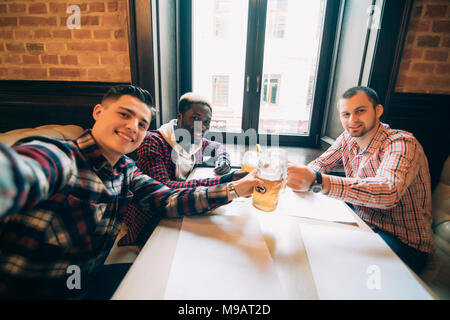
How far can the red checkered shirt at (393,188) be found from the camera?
0.87 metres

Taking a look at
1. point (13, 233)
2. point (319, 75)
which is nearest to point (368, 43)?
point (319, 75)

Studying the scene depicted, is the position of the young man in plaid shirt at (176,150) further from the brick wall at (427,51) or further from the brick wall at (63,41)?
the brick wall at (427,51)

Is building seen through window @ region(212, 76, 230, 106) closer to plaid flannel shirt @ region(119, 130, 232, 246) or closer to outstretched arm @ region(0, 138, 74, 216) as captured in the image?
plaid flannel shirt @ region(119, 130, 232, 246)

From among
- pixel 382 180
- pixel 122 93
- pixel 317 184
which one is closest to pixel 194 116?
pixel 122 93

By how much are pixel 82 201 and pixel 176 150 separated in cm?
72

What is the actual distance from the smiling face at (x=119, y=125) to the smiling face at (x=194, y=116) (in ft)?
1.76

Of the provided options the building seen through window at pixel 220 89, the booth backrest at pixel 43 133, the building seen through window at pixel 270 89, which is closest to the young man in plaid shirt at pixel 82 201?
the booth backrest at pixel 43 133

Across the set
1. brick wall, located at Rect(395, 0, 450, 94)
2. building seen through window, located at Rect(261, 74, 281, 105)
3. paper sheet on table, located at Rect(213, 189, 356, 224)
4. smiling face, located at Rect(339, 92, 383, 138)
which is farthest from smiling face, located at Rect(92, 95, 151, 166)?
brick wall, located at Rect(395, 0, 450, 94)

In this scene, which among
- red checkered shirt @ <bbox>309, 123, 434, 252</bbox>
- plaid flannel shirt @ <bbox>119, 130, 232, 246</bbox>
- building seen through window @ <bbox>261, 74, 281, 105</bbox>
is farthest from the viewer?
building seen through window @ <bbox>261, 74, 281, 105</bbox>

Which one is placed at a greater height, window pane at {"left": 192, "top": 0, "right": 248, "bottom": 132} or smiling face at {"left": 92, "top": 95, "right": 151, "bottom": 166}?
window pane at {"left": 192, "top": 0, "right": 248, "bottom": 132}

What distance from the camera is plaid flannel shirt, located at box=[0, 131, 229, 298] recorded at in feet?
1.72

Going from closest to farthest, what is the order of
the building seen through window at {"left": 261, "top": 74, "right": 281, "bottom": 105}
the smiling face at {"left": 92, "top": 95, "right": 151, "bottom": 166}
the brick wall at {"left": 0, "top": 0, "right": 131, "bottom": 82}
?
1. the smiling face at {"left": 92, "top": 95, "right": 151, "bottom": 166}
2. the brick wall at {"left": 0, "top": 0, "right": 131, "bottom": 82}
3. the building seen through window at {"left": 261, "top": 74, "right": 281, "bottom": 105}
